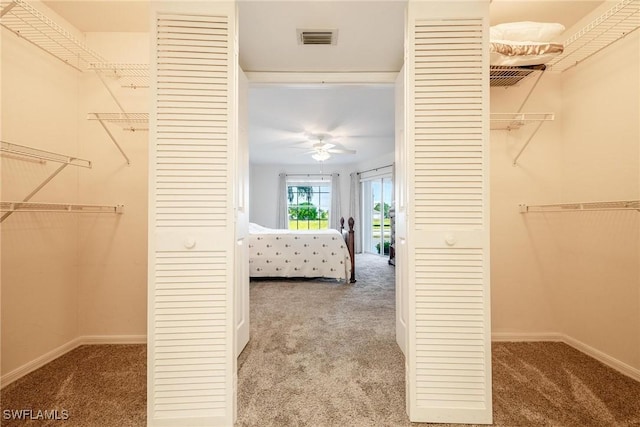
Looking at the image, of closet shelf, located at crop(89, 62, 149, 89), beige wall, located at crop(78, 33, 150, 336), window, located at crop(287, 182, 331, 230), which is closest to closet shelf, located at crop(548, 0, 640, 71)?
closet shelf, located at crop(89, 62, 149, 89)

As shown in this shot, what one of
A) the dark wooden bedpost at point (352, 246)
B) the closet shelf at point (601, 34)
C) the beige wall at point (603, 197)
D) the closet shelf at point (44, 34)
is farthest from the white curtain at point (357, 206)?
the closet shelf at point (44, 34)

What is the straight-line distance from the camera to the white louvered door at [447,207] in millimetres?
1354

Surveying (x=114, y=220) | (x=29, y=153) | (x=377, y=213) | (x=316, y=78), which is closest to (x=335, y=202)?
(x=377, y=213)

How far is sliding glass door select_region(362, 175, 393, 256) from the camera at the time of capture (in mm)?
6566

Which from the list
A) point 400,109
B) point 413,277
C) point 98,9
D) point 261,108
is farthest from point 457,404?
point 261,108

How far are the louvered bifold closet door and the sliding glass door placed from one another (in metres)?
5.36

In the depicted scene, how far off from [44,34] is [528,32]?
9.03ft

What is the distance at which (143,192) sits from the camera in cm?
213

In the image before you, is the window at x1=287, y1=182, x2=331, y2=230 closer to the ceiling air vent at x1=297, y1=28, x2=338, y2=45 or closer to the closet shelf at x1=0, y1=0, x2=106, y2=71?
the closet shelf at x1=0, y1=0, x2=106, y2=71

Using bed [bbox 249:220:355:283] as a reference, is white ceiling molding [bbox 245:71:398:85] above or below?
above

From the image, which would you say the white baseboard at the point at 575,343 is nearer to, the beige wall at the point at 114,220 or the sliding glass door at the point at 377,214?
the beige wall at the point at 114,220

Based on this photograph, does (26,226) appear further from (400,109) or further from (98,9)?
(400,109)

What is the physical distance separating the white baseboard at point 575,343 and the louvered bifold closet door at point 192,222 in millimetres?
2113

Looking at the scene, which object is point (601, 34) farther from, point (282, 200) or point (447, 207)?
point (282, 200)
